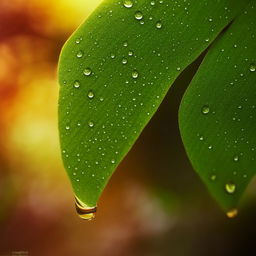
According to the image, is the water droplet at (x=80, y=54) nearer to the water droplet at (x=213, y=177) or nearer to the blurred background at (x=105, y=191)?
the water droplet at (x=213, y=177)

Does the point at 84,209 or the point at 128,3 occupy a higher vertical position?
the point at 128,3

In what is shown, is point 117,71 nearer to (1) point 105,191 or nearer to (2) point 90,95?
(2) point 90,95

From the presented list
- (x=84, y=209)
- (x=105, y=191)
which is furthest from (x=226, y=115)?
(x=105, y=191)

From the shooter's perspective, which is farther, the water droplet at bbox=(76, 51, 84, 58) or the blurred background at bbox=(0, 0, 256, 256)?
the blurred background at bbox=(0, 0, 256, 256)

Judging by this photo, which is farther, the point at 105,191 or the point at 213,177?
the point at 105,191

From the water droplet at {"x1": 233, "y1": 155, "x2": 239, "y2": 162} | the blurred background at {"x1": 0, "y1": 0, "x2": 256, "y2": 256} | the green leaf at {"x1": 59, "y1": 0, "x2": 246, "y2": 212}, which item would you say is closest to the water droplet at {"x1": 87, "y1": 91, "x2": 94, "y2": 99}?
the green leaf at {"x1": 59, "y1": 0, "x2": 246, "y2": 212}

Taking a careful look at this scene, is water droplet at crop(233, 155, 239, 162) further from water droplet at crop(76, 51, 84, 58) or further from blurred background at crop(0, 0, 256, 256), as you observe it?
blurred background at crop(0, 0, 256, 256)

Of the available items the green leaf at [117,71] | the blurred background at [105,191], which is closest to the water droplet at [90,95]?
the green leaf at [117,71]
